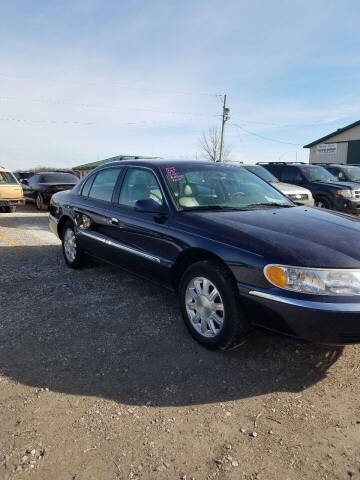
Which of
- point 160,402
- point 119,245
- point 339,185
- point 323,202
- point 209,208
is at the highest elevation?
point 339,185

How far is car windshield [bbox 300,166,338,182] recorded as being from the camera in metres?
11.0

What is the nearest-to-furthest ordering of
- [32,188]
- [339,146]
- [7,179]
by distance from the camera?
[7,179]
[32,188]
[339,146]

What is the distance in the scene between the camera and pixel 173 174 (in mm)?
3889

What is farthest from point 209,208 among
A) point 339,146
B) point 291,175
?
point 339,146

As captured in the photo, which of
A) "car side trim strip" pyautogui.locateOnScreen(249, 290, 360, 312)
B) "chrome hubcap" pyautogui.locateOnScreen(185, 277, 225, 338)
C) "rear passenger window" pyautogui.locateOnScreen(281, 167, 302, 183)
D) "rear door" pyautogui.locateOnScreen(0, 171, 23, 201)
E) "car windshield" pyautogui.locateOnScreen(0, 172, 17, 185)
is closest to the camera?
"car side trim strip" pyautogui.locateOnScreen(249, 290, 360, 312)

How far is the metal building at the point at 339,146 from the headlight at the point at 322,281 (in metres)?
28.8

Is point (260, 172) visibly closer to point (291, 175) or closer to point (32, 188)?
point (291, 175)

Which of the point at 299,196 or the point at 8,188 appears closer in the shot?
the point at 299,196

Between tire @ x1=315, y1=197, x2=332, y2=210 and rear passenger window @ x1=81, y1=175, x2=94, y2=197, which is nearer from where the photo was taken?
rear passenger window @ x1=81, y1=175, x2=94, y2=197

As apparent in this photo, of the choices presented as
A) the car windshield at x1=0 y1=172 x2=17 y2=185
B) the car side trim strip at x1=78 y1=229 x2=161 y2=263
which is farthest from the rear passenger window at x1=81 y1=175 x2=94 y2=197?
the car windshield at x1=0 y1=172 x2=17 y2=185

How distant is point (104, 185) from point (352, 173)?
1070 cm

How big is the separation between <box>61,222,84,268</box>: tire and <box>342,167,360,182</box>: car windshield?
10290mm

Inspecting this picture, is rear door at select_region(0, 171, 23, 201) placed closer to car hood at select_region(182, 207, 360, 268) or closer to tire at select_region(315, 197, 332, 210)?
tire at select_region(315, 197, 332, 210)

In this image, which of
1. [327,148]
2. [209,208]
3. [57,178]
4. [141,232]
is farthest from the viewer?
[327,148]
